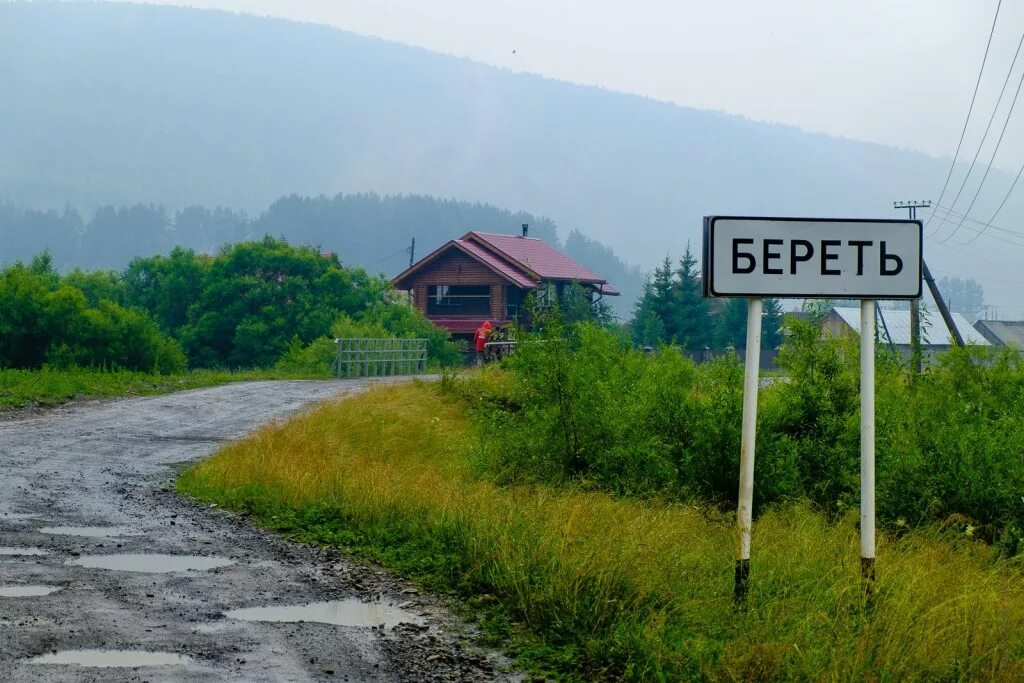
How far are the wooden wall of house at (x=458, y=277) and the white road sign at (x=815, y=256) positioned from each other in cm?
6399

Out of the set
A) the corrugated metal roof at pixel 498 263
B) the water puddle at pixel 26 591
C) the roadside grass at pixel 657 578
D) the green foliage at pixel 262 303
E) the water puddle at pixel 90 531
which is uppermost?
the corrugated metal roof at pixel 498 263

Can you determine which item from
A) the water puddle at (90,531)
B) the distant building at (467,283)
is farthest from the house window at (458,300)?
the water puddle at (90,531)

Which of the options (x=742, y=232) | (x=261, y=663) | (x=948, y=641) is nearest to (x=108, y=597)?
Answer: (x=261, y=663)

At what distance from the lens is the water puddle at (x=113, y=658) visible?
5957 millimetres

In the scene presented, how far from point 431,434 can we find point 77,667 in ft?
41.6

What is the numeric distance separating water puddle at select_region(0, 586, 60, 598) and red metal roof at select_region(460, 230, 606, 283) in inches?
2461

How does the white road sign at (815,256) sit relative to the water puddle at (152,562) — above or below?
above

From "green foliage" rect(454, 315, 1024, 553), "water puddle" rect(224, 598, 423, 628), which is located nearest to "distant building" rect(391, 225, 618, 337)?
"green foliage" rect(454, 315, 1024, 553)

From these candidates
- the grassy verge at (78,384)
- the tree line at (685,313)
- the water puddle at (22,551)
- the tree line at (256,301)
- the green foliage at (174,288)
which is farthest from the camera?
the tree line at (685,313)

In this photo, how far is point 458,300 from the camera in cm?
7212

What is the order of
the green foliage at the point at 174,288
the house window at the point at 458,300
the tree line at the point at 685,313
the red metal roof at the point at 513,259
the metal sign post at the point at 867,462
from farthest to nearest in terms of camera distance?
the tree line at the point at 685,313
the house window at the point at 458,300
the red metal roof at the point at 513,259
the green foliage at the point at 174,288
the metal sign post at the point at 867,462

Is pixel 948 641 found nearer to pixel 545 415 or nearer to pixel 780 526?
pixel 780 526

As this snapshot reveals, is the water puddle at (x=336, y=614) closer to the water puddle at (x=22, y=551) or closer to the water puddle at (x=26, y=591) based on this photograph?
the water puddle at (x=26, y=591)

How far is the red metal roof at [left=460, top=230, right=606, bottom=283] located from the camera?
73000mm
